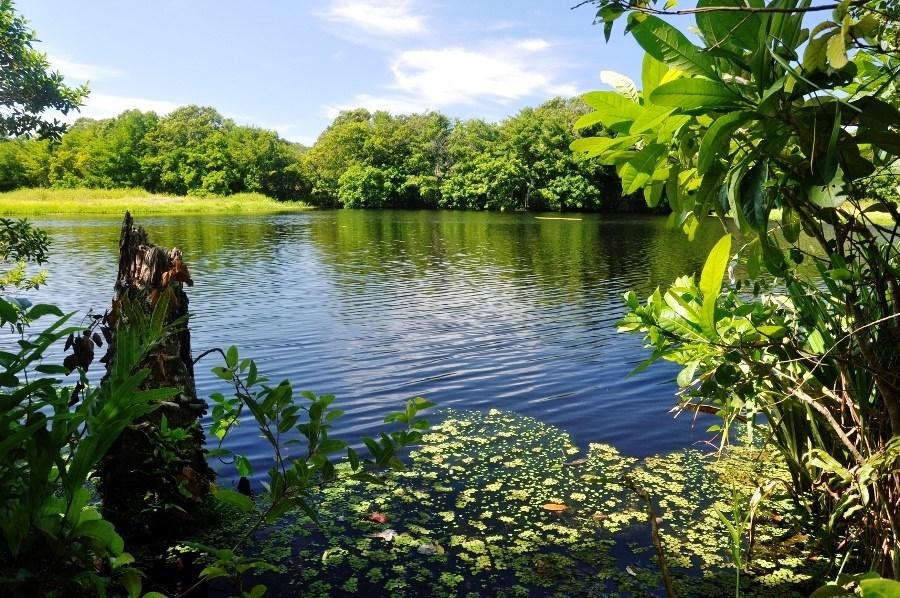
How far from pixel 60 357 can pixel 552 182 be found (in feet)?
154

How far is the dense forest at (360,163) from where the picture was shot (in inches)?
2117

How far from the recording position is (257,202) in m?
58.0

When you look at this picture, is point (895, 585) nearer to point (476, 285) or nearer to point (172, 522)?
point (172, 522)

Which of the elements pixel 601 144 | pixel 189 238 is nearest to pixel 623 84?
pixel 601 144

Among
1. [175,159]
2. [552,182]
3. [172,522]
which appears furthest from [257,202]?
[172,522]

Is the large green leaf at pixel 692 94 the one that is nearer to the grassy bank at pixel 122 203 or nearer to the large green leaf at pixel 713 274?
the large green leaf at pixel 713 274

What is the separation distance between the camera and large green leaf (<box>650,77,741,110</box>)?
1320 millimetres

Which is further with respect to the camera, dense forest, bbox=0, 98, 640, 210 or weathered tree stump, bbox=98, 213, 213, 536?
dense forest, bbox=0, 98, 640, 210

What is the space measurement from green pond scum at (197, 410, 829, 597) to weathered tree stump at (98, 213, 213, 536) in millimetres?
562

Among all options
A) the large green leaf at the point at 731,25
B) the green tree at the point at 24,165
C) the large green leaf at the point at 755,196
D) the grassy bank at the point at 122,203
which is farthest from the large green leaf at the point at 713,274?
the green tree at the point at 24,165

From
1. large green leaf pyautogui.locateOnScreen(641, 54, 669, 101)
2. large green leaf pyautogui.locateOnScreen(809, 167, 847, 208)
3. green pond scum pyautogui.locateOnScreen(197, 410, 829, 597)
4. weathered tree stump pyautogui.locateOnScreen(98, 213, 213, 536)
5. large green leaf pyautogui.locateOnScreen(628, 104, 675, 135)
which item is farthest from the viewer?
weathered tree stump pyautogui.locateOnScreen(98, 213, 213, 536)

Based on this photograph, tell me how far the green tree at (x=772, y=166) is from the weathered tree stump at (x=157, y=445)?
2653mm

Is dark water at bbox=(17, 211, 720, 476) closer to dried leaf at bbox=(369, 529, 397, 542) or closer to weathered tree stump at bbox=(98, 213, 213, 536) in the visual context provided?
weathered tree stump at bbox=(98, 213, 213, 536)

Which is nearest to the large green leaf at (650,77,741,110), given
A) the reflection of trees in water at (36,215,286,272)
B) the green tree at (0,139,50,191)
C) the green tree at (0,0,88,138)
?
the green tree at (0,0,88,138)
